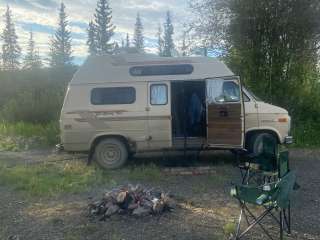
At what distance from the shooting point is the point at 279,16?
14.6 metres

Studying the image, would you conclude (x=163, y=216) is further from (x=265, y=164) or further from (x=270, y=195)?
(x=265, y=164)

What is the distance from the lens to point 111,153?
10.3 m

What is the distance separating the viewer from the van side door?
10.1 meters

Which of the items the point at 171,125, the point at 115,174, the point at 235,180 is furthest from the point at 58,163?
the point at 235,180

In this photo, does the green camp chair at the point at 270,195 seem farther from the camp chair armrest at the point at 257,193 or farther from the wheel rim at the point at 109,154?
the wheel rim at the point at 109,154

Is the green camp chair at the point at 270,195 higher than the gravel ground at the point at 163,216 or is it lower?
higher

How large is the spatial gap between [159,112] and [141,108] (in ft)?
1.42

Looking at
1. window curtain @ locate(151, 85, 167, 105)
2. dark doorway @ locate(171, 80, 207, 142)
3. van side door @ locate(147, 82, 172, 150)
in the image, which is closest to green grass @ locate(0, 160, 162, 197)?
van side door @ locate(147, 82, 172, 150)

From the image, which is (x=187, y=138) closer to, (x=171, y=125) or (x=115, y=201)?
(x=171, y=125)

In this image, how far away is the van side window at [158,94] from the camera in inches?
398

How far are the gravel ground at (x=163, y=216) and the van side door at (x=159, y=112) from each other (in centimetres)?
134

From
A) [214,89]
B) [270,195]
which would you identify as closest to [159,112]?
[214,89]

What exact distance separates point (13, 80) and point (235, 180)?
83.3 ft

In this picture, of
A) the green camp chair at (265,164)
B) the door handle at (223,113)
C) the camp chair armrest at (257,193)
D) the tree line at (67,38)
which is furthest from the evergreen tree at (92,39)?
the camp chair armrest at (257,193)
